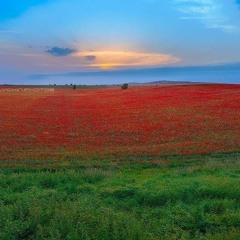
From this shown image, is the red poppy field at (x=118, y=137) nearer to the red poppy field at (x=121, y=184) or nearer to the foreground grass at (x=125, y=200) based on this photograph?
the red poppy field at (x=121, y=184)

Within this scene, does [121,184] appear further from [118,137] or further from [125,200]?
[118,137]

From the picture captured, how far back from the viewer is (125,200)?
12.7 m

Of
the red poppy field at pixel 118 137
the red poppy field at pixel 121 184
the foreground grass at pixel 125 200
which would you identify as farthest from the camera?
the red poppy field at pixel 118 137

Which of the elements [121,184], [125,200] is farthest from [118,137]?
[125,200]

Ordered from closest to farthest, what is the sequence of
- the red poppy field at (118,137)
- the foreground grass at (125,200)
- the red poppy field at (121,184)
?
the foreground grass at (125,200), the red poppy field at (121,184), the red poppy field at (118,137)

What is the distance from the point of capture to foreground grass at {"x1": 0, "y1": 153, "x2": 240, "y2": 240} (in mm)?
9352

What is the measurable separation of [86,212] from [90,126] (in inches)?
947

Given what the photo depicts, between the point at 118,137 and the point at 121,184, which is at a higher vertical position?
the point at 121,184

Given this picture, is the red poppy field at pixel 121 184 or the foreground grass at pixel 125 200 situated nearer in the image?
the foreground grass at pixel 125 200

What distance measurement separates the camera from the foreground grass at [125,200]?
9.35 m

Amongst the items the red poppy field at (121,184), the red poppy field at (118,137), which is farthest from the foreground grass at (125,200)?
the red poppy field at (118,137)

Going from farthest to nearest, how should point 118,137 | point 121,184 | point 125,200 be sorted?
point 118,137 → point 121,184 → point 125,200

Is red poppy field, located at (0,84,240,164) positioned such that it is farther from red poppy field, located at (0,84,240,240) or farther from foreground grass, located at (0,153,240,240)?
foreground grass, located at (0,153,240,240)

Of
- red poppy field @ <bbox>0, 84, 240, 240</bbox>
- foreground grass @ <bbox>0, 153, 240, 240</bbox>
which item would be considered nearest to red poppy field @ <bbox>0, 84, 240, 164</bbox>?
red poppy field @ <bbox>0, 84, 240, 240</bbox>
